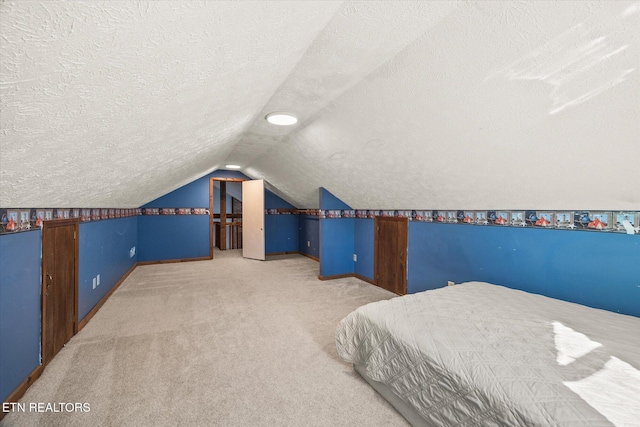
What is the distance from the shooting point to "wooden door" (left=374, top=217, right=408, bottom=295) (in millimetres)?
3771

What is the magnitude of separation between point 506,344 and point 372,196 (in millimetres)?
2571

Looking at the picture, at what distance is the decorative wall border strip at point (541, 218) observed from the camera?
6.03 feet

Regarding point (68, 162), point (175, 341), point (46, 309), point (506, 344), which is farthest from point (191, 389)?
point (506, 344)

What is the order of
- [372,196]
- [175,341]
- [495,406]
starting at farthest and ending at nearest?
[372,196] → [175,341] → [495,406]

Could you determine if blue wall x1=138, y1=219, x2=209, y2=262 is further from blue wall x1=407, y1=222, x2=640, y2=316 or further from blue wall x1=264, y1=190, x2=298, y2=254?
blue wall x1=407, y1=222, x2=640, y2=316

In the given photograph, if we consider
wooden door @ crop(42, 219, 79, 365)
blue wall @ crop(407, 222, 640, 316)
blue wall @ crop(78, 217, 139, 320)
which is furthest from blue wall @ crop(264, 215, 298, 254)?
wooden door @ crop(42, 219, 79, 365)

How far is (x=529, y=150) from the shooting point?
5.74 feet

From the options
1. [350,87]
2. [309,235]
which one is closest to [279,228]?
[309,235]

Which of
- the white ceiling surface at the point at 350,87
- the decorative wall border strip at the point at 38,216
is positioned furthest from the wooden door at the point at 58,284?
the white ceiling surface at the point at 350,87

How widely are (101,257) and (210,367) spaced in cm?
245

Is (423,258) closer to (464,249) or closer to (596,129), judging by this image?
(464,249)

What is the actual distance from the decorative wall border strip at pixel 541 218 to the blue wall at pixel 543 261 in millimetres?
49

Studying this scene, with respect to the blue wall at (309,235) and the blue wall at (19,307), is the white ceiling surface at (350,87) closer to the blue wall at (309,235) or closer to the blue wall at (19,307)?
the blue wall at (19,307)

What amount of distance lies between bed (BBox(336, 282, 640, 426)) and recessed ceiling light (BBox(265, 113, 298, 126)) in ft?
6.34
